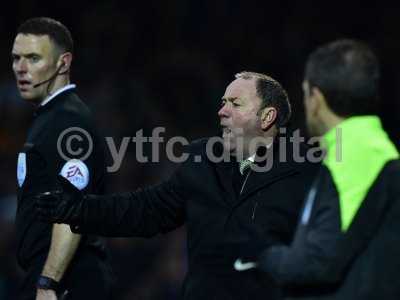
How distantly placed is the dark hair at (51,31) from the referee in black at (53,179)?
10 cm

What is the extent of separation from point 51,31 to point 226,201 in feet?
4.58

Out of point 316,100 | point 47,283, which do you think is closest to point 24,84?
point 47,283

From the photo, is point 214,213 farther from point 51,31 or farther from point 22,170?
point 51,31

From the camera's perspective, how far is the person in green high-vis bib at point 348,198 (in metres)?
2.91

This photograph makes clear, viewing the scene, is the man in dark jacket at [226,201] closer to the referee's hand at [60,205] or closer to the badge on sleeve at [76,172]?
the referee's hand at [60,205]

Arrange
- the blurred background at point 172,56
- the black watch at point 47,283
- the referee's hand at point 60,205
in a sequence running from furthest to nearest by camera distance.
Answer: the blurred background at point 172,56 → the black watch at point 47,283 → the referee's hand at point 60,205

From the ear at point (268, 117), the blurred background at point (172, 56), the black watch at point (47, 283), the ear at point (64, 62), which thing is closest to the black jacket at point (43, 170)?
the black watch at point (47, 283)

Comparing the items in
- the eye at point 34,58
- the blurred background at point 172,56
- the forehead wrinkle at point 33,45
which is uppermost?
the forehead wrinkle at point 33,45

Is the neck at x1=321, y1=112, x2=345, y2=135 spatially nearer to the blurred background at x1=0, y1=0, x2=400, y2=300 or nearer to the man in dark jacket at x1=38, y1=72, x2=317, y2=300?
the man in dark jacket at x1=38, y1=72, x2=317, y2=300

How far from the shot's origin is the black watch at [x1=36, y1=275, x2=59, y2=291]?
4.24 metres

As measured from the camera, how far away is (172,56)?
30.7 ft

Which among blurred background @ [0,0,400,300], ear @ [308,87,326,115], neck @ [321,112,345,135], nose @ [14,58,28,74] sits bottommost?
blurred background @ [0,0,400,300]

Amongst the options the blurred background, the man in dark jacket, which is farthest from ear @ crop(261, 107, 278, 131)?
the blurred background

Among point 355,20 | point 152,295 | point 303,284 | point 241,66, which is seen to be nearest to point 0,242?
point 152,295
